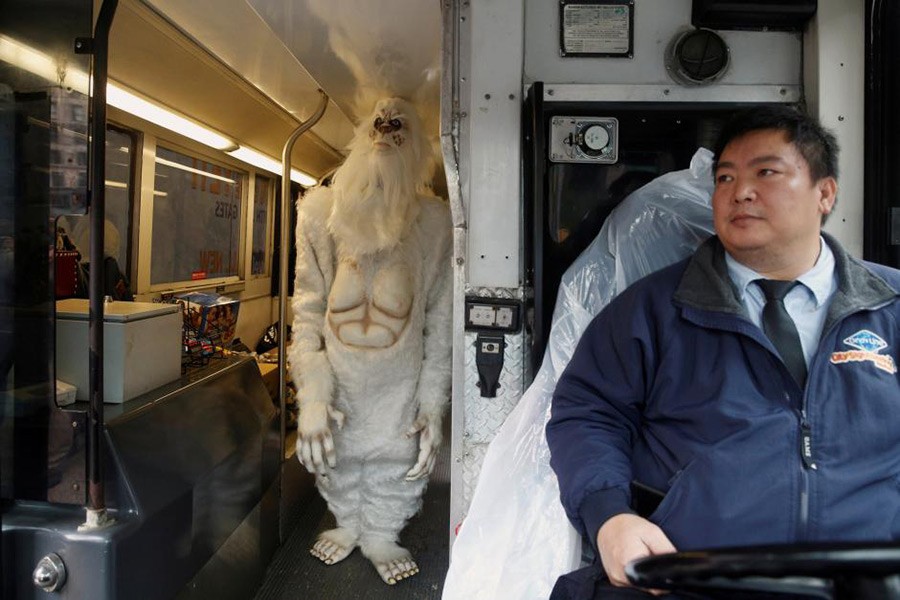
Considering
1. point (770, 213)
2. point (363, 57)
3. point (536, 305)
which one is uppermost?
point (363, 57)

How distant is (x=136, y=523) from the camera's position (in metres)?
1.67

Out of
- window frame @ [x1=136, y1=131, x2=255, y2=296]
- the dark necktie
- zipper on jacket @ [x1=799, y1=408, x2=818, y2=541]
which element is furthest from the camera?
window frame @ [x1=136, y1=131, x2=255, y2=296]

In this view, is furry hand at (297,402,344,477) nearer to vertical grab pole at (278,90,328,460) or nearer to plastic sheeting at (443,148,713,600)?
vertical grab pole at (278,90,328,460)

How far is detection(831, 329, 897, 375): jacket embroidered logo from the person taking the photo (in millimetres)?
1229

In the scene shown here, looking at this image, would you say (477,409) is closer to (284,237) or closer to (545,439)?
(545,439)

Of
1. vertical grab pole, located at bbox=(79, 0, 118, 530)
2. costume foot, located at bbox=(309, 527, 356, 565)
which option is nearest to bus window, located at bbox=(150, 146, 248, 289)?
costume foot, located at bbox=(309, 527, 356, 565)

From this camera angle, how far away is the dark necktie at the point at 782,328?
49.2 inches

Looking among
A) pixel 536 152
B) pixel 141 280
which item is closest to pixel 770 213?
pixel 536 152

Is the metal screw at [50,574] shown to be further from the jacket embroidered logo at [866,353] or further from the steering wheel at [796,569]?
the jacket embroidered logo at [866,353]

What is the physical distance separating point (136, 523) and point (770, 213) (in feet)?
6.26

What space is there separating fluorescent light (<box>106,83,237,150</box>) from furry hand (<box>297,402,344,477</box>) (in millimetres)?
1810

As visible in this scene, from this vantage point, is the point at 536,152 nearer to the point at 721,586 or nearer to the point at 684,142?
the point at 684,142

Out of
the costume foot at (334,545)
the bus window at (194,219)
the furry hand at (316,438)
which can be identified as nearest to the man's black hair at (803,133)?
the furry hand at (316,438)

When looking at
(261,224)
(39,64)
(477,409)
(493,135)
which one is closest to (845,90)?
(493,135)
